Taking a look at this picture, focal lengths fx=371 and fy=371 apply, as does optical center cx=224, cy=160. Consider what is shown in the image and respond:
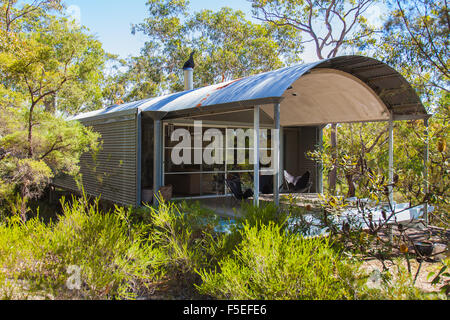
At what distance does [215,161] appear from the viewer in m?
10.3

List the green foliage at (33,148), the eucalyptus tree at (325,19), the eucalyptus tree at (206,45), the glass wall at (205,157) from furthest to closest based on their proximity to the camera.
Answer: the eucalyptus tree at (206,45) < the eucalyptus tree at (325,19) < the glass wall at (205,157) < the green foliage at (33,148)

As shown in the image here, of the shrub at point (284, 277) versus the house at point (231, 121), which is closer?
the shrub at point (284, 277)

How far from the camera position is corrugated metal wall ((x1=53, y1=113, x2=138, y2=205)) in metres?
8.41

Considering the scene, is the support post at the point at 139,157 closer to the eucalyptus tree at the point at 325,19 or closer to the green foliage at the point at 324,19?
the eucalyptus tree at the point at 325,19

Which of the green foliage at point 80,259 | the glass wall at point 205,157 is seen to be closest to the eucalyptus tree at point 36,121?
the glass wall at point 205,157

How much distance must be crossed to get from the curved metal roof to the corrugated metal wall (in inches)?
36.5

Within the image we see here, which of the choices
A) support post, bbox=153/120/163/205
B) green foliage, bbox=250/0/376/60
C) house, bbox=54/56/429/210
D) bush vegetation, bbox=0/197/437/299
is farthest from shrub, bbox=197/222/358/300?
green foliage, bbox=250/0/376/60

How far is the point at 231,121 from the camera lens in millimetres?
10422

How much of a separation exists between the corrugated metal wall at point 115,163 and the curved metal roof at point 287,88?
0.93 metres

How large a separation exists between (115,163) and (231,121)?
3.35 meters

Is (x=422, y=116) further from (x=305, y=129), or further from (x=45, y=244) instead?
(x=45, y=244)

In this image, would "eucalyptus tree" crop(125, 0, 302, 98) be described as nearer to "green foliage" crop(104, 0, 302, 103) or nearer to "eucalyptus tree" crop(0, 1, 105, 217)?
"green foliage" crop(104, 0, 302, 103)

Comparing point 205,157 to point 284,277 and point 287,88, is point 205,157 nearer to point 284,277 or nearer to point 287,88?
point 287,88

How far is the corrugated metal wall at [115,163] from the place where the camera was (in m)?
8.41
